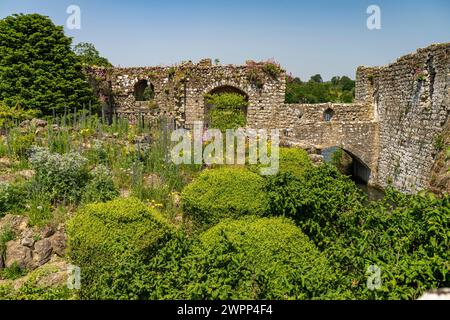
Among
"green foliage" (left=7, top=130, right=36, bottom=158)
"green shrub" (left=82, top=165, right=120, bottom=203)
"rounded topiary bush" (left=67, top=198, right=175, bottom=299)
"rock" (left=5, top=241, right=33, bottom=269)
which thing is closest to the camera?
"rounded topiary bush" (left=67, top=198, right=175, bottom=299)

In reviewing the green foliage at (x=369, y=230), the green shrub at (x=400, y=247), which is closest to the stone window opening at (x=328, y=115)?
the green foliage at (x=369, y=230)

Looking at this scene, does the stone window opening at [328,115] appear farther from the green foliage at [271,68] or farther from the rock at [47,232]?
the rock at [47,232]

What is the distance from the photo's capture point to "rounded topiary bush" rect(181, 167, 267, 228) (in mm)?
5758

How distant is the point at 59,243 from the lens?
612 cm

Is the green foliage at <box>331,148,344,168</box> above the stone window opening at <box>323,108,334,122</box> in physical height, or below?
below

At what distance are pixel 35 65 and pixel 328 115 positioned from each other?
36.0 feet

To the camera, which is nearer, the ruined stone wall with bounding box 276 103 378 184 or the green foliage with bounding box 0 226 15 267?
the green foliage with bounding box 0 226 15 267

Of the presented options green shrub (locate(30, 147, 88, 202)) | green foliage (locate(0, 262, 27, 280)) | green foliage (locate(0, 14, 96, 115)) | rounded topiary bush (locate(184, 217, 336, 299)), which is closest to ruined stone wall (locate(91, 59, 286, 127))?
green foliage (locate(0, 14, 96, 115))

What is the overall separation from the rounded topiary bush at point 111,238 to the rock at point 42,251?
39.8 inches

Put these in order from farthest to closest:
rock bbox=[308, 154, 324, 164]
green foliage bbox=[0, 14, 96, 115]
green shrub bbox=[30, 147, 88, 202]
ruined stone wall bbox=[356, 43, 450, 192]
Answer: green foliage bbox=[0, 14, 96, 115], ruined stone wall bbox=[356, 43, 450, 192], rock bbox=[308, 154, 324, 164], green shrub bbox=[30, 147, 88, 202]

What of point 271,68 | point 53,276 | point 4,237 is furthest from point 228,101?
point 53,276

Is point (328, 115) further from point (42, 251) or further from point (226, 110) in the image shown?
point (42, 251)

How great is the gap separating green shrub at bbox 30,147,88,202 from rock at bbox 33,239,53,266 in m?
1.01

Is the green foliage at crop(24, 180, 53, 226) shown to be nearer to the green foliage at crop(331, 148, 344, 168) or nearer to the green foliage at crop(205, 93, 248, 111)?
the green foliage at crop(205, 93, 248, 111)
